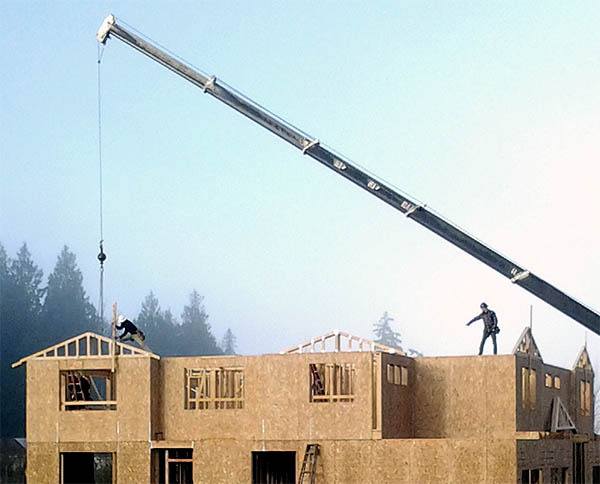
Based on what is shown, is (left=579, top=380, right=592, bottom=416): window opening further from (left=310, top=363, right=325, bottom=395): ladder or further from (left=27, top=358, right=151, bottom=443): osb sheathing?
(left=27, top=358, right=151, bottom=443): osb sheathing

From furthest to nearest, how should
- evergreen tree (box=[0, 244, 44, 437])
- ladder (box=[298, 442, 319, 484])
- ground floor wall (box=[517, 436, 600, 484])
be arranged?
evergreen tree (box=[0, 244, 44, 437]), ladder (box=[298, 442, 319, 484]), ground floor wall (box=[517, 436, 600, 484])

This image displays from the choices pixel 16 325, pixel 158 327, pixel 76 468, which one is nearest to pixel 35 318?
pixel 16 325

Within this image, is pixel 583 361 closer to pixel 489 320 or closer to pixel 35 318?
pixel 489 320

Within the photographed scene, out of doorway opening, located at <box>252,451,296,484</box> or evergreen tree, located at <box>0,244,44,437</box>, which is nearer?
doorway opening, located at <box>252,451,296,484</box>

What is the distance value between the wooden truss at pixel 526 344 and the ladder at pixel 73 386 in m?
15.0

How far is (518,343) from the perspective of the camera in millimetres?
42156

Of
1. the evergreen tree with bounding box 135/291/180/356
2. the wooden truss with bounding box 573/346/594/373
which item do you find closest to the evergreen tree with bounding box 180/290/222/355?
the evergreen tree with bounding box 135/291/180/356

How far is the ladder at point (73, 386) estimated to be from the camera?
41.9 metres

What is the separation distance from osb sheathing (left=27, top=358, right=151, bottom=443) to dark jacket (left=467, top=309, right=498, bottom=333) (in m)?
11.6

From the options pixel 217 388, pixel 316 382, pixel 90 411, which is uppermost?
pixel 316 382

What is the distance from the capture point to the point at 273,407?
40219 millimetres

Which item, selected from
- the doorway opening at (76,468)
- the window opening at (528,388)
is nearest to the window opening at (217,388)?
the doorway opening at (76,468)

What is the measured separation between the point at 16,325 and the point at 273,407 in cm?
5573

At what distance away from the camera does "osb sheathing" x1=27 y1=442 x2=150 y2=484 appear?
132ft
